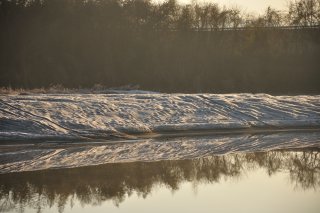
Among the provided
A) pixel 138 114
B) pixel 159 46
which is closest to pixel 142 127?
pixel 138 114

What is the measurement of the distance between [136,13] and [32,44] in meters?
7.33

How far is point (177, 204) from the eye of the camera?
10336 mm

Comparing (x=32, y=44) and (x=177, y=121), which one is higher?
(x=32, y=44)

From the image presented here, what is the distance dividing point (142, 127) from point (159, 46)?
2149 cm

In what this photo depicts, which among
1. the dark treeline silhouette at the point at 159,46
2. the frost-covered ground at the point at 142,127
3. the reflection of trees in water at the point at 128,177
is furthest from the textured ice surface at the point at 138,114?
the dark treeline silhouette at the point at 159,46

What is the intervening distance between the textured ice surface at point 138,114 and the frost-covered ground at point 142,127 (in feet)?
0.10

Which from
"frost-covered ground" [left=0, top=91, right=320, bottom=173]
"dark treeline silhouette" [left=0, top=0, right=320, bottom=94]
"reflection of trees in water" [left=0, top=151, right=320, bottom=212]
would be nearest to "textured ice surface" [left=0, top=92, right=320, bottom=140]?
"frost-covered ground" [left=0, top=91, right=320, bottom=173]

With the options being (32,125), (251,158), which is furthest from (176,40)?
(251,158)

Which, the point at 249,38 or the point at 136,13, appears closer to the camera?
the point at 136,13

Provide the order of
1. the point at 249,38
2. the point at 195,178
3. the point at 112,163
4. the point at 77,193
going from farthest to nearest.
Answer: the point at 249,38
the point at 112,163
the point at 195,178
the point at 77,193

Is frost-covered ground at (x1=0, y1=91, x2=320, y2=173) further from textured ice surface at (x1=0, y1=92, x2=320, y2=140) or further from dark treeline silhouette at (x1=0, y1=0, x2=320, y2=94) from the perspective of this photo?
dark treeline silhouette at (x1=0, y1=0, x2=320, y2=94)

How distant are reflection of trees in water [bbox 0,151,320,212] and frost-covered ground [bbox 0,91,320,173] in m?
0.86

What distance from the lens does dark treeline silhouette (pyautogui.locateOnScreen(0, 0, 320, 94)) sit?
1454 inches

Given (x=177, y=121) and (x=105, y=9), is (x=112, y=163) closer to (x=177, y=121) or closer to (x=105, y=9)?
(x=177, y=121)
